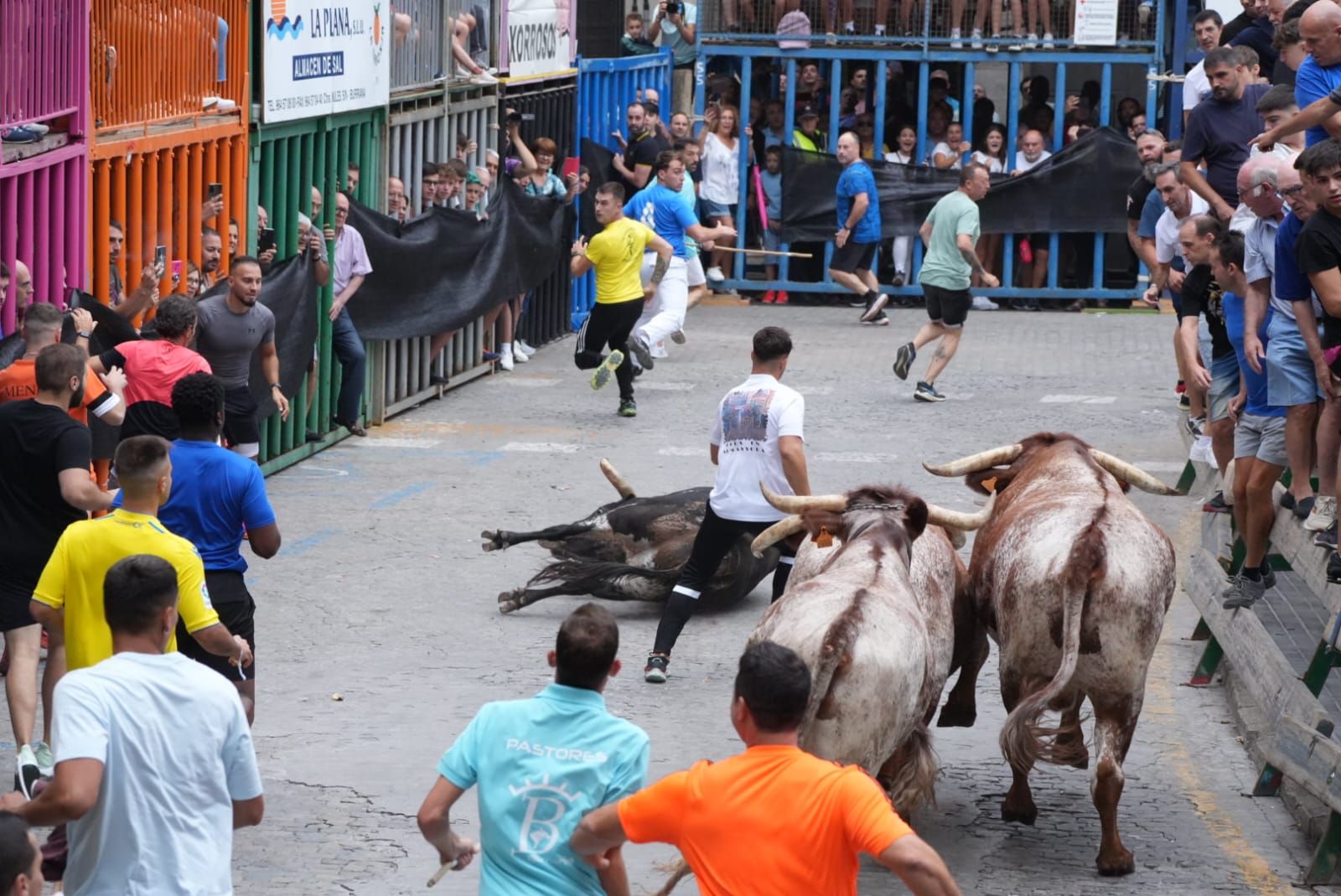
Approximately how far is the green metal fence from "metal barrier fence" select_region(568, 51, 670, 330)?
6.11 meters

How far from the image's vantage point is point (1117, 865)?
773 centimetres

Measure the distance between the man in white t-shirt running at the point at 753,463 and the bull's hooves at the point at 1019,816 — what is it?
1.93m

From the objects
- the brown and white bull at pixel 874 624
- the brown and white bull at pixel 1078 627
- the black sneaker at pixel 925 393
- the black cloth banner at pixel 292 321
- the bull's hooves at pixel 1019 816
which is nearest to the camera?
the brown and white bull at pixel 874 624

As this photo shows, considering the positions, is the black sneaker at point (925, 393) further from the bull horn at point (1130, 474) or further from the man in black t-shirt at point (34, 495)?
the man in black t-shirt at point (34, 495)

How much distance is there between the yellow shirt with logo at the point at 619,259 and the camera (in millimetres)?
17469

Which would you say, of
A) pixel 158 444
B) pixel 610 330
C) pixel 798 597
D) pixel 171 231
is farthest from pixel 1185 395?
pixel 158 444

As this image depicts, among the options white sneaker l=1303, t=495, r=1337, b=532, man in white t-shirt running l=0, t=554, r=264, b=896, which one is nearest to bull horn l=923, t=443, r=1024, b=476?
white sneaker l=1303, t=495, r=1337, b=532

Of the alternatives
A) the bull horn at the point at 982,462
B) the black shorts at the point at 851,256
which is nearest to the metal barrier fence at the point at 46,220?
the bull horn at the point at 982,462

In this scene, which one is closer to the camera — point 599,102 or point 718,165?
point 599,102

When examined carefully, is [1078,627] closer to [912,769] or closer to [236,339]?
[912,769]

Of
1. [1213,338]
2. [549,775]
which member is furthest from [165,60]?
[549,775]

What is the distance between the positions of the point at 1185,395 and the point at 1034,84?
399 inches

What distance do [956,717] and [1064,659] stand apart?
1555 mm

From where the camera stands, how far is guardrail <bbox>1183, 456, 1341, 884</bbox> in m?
7.75
